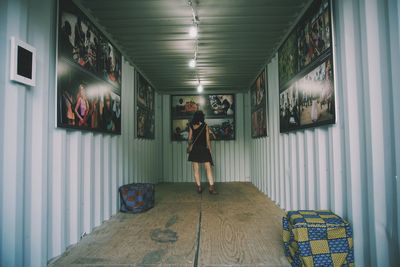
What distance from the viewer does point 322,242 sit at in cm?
196

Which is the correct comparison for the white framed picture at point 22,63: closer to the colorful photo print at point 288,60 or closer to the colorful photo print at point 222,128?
the colorful photo print at point 288,60

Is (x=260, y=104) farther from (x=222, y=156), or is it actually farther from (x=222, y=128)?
(x=222, y=156)

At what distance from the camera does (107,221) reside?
11.7 ft

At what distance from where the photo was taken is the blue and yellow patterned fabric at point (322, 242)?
194cm

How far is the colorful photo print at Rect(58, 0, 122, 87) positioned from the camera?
2604 millimetres

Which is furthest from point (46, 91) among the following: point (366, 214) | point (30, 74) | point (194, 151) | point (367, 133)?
point (194, 151)

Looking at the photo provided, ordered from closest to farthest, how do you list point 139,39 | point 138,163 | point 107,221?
point 107,221 → point 139,39 → point 138,163

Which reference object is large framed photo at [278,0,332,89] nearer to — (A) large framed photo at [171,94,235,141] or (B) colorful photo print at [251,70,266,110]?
(B) colorful photo print at [251,70,266,110]

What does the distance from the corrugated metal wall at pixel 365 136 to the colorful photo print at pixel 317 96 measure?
0.28ft

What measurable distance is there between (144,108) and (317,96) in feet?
14.6

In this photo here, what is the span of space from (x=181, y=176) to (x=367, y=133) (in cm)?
655

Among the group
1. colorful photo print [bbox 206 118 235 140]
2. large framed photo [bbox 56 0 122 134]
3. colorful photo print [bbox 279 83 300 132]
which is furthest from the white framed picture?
colorful photo print [bbox 206 118 235 140]

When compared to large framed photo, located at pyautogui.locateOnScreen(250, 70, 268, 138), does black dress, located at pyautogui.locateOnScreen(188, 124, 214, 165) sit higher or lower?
lower

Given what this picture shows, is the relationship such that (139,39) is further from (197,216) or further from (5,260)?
(5,260)
